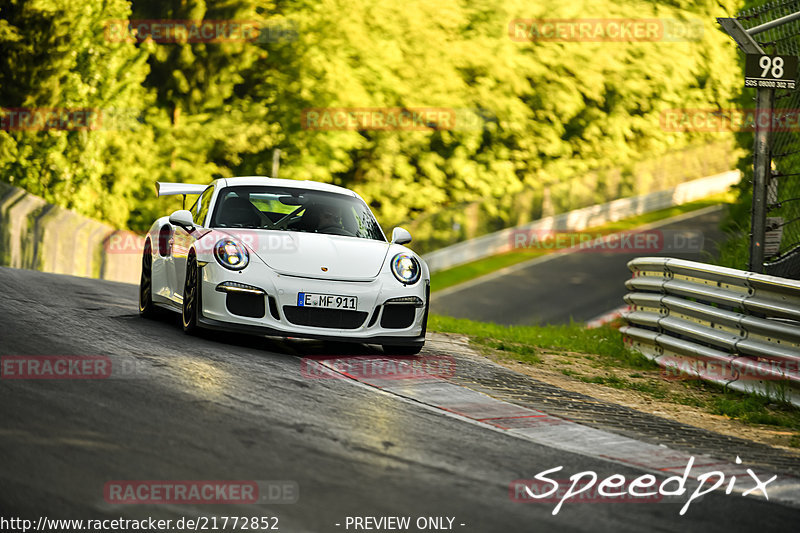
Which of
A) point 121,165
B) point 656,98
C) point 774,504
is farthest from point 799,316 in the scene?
point 656,98

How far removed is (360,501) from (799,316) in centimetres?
491

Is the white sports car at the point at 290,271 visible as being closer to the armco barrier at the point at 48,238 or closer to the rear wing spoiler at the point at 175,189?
the rear wing spoiler at the point at 175,189

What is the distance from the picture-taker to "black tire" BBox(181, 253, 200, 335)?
29.8ft

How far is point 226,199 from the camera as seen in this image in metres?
10.1

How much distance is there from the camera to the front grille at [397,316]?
908cm

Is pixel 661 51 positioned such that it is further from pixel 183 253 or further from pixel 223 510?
pixel 223 510

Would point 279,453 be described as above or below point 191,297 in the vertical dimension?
below

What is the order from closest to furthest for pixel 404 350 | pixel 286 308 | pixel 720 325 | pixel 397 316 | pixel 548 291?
pixel 286 308 → pixel 397 316 → pixel 404 350 → pixel 720 325 → pixel 548 291

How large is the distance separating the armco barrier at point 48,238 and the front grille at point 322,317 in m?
11.6

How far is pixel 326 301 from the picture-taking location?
8820 mm
